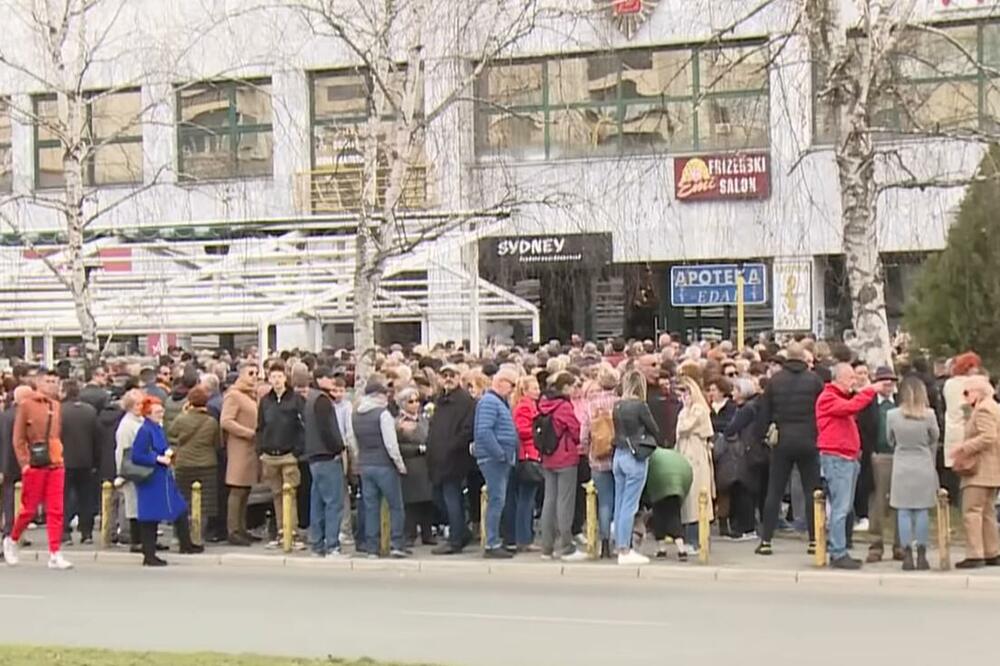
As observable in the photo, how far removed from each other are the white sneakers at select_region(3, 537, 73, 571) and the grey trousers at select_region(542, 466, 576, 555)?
5.06 metres

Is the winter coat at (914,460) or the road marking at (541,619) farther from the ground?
the winter coat at (914,460)

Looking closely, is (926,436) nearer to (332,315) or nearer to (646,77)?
(332,315)

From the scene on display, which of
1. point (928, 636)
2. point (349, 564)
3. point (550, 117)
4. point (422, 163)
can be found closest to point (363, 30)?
point (349, 564)

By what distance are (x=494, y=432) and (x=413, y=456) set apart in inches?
53.0

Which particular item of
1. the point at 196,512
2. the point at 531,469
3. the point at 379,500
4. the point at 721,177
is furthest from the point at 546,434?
the point at 721,177

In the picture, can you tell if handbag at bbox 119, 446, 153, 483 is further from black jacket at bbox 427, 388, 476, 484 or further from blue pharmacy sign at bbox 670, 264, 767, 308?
blue pharmacy sign at bbox 670, 264, 767, 308

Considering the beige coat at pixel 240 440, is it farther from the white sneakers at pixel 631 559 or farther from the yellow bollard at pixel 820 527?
the yellow bollard at pixel 820 527

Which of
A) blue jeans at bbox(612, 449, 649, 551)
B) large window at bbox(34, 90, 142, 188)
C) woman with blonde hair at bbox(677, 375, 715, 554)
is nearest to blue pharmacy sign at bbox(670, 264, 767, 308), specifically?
large window at bbox(34, 90, 142, 188)

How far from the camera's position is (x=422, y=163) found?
27.0m

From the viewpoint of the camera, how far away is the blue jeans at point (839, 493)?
14492 millimetres

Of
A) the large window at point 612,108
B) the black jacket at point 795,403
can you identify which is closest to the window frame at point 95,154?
the large window at point 612,108

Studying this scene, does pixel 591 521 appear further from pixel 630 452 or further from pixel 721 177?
pixel 721 177

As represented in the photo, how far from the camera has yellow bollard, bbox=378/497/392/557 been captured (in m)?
16.4

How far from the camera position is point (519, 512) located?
54.0ft
